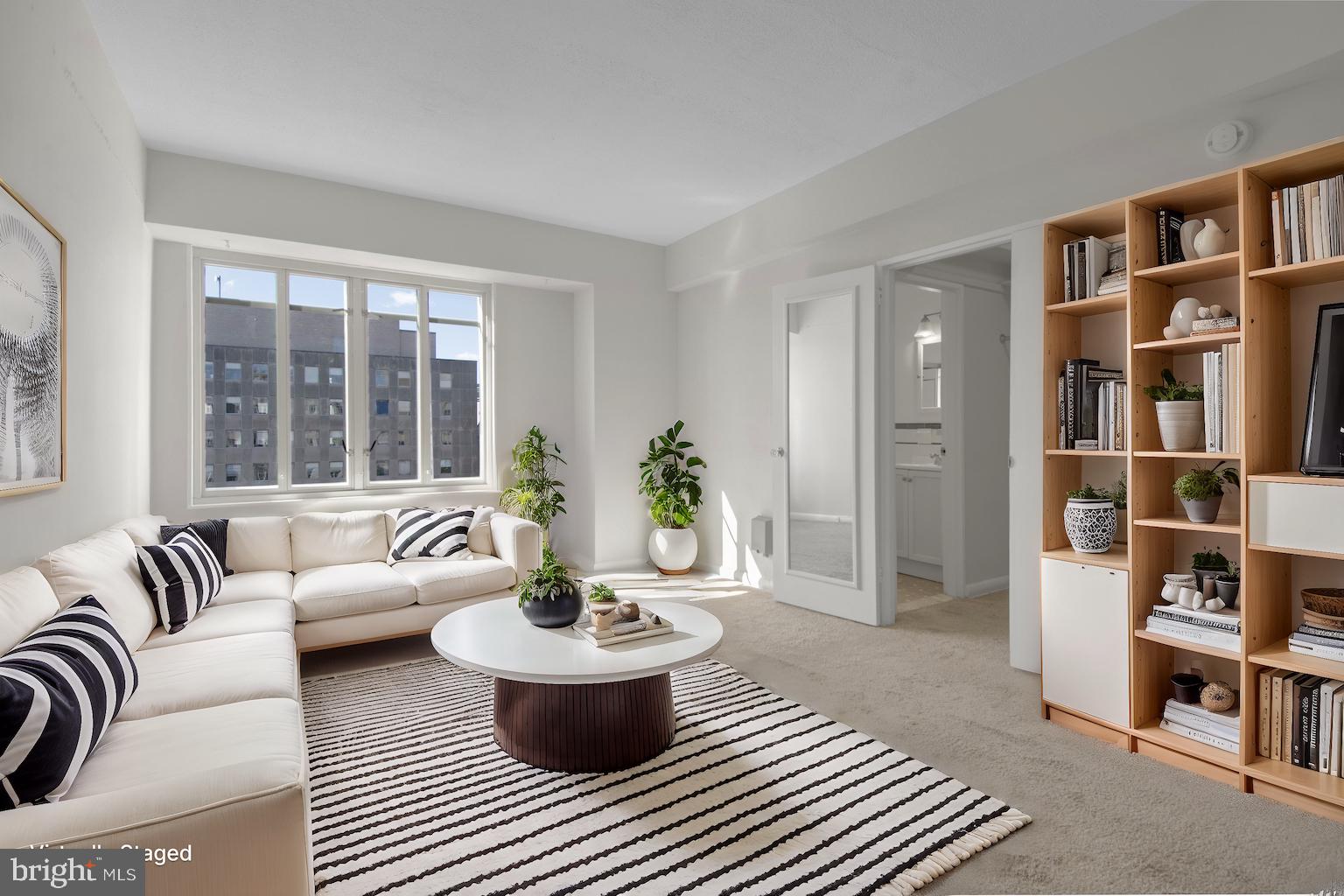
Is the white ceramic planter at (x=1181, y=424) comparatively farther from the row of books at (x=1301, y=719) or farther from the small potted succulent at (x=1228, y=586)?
the row of books at (x=1301, y=719)

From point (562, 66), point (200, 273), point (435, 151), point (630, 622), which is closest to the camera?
point (630, 622)

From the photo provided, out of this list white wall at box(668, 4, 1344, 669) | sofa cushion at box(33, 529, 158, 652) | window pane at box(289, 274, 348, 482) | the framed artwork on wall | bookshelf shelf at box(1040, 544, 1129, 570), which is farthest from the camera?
window pane at box(289, 274, 348, 482)

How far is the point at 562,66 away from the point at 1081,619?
10.5 feet

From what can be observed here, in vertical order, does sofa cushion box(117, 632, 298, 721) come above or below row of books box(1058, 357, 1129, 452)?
below

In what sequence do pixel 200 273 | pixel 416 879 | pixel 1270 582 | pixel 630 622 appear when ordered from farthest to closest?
pixel 200 273 → pixel 630 622 → pixel 1270 582 → pixel 416 879

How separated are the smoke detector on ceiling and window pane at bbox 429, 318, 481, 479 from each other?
473cm

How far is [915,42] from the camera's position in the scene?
9.30 ft

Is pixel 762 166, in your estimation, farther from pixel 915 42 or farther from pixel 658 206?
pixel 915 42

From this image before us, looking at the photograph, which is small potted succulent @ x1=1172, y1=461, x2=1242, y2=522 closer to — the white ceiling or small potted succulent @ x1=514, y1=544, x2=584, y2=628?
the white ceiling

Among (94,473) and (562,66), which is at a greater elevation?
(562,66)

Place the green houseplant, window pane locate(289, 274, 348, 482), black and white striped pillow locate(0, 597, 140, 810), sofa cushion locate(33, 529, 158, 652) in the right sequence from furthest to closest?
1. the green houseplant
2. window pane locate(289, 274, 348, 482)
3. sofa cushion locate(33, 529, 158, 652)
4. black and white striped pillow locate(0, 597, 140, 810)

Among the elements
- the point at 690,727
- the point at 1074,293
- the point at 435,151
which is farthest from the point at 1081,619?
the point at 435,151

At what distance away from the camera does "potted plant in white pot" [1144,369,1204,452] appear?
2404 millimetres

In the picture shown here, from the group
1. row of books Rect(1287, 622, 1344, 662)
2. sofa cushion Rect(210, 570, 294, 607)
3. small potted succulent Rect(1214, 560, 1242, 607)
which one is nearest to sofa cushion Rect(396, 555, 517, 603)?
sofa cushion Rect(210, 570, 294, 607)
